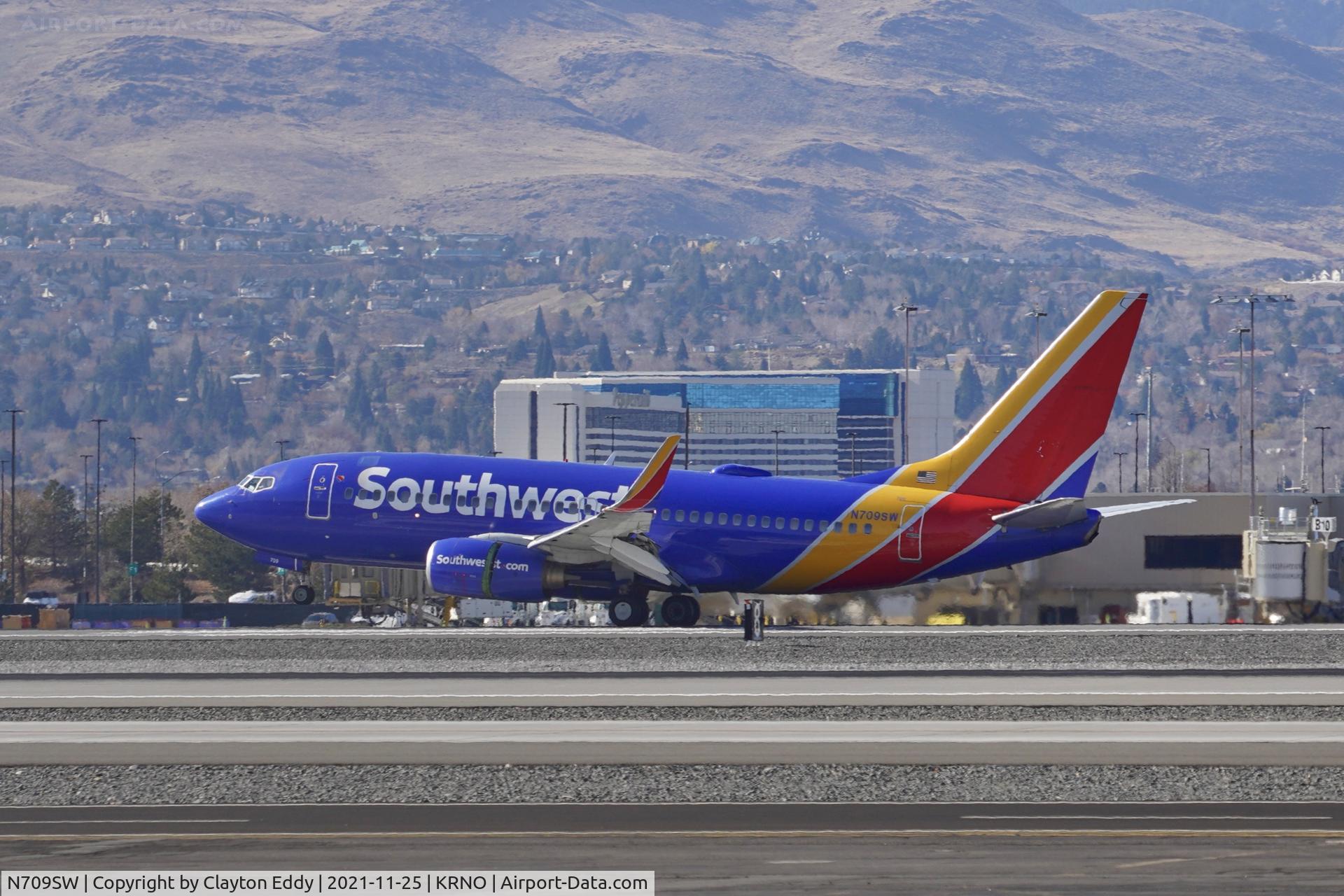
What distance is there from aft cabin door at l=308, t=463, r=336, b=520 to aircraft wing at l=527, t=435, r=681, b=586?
5.99m

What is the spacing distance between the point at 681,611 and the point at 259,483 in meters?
11.6

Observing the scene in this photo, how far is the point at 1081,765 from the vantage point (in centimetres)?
2850

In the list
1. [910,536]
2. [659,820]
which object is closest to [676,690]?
[659,820]

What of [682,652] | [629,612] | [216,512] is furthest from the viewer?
→ [216,512]

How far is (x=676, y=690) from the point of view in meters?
38.2

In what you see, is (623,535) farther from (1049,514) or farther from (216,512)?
(216,512)

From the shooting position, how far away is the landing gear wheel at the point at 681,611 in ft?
169

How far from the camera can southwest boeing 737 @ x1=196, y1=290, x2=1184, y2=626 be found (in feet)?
166

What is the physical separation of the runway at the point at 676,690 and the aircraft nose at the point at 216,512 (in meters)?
13.6

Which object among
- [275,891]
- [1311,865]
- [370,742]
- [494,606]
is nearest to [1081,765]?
[1311,865]

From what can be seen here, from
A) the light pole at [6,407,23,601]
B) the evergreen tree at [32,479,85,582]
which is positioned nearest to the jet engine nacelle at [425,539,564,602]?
the light pole at [6,407,23,601]

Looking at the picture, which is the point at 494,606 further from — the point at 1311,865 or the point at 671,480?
the point at 1311,865
